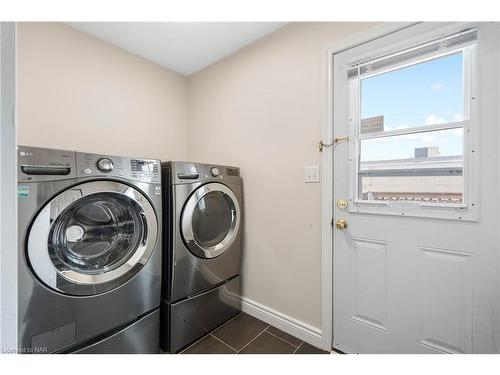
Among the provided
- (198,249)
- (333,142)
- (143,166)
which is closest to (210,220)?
(198,249)

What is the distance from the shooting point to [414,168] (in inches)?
45.0

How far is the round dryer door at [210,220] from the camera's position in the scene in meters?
1.43

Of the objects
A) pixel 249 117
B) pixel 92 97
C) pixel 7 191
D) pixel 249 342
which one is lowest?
pixel 249 342

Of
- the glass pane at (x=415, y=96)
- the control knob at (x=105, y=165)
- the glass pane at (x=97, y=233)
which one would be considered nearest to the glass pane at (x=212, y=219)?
the glass pane at (x=97, y=233)

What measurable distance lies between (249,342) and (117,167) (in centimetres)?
141

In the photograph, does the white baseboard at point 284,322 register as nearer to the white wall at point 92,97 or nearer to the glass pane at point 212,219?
the glass pane at point 212,219

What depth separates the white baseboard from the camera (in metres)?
1.46

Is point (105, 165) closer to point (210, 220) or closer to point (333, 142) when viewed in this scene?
point (210, 220)

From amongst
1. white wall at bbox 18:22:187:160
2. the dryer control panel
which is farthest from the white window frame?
white wall at bbox 18:22:187:160

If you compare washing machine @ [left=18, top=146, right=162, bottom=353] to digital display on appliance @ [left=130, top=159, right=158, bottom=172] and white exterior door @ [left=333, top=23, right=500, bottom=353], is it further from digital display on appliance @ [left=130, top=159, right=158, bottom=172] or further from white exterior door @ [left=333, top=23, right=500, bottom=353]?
white exterior door @ [left=333, top=23, right=500, bottom=353]

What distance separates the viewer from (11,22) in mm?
378

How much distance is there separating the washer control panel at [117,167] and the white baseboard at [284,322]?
1.29 m
